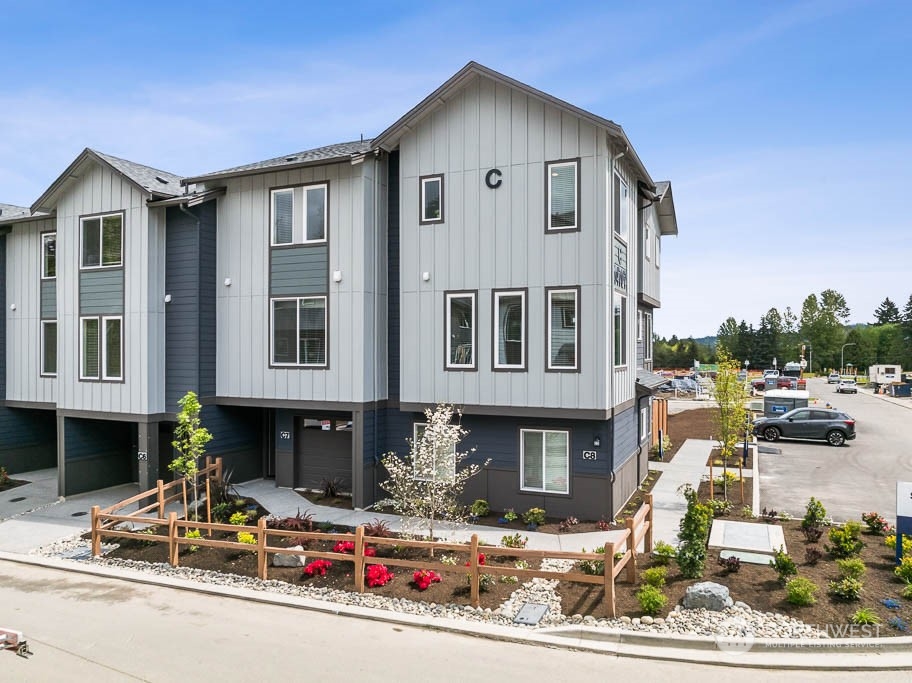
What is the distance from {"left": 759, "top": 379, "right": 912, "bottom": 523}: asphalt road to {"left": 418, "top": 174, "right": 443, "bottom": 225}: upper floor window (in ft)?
35.2

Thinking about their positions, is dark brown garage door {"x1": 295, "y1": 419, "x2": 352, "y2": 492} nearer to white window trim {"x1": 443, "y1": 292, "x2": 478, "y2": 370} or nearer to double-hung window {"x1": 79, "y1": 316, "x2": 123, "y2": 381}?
white window trim {"x1": 443, "y1": 292, "x2": 478, "y2": 370}

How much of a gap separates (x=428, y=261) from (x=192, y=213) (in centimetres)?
639

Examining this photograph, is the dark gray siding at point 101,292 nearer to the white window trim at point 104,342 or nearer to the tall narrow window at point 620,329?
the white window trim at point 104,342

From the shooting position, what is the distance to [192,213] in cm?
1542

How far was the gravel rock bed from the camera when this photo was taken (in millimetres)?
7699

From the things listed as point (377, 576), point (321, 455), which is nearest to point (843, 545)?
point (377, 576)

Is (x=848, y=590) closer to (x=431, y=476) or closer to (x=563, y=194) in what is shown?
(x=431, y=476)

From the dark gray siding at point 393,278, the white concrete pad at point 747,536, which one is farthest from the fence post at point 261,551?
the white concrete pad at point 747,536

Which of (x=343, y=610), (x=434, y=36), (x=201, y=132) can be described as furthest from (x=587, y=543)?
(x=201, y=132)

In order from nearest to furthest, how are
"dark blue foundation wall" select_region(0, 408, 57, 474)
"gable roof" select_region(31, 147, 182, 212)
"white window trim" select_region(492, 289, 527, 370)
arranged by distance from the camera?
"white window trim" select_region(492, 289, 527, 370), "gable roof" select_region(31, 147, 182, 212), "dark blue foundation wall" select_region(0, 408, 57, 474)

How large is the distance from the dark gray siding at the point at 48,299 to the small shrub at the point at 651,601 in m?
18.7

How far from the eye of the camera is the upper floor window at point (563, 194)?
12906mm

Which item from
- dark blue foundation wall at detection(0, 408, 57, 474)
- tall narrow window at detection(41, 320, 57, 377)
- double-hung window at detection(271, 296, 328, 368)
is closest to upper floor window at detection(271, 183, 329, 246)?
double-hung window at detection(271, 296, 328, 368)

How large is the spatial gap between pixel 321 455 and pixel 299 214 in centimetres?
640
